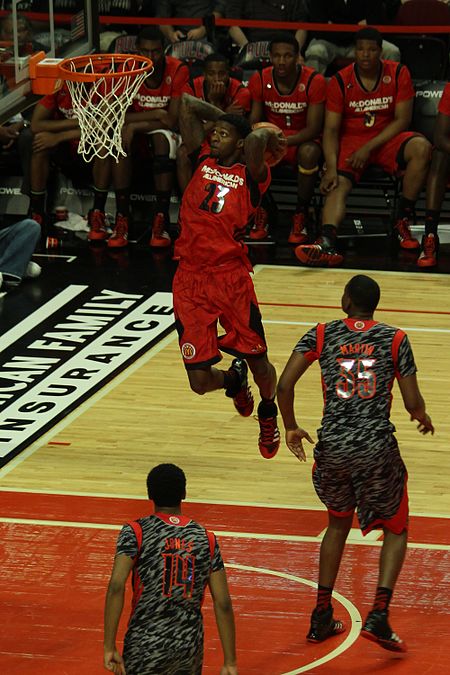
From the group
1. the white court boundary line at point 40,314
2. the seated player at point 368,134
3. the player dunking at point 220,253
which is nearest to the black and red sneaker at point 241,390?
the player dunking at point 220,253

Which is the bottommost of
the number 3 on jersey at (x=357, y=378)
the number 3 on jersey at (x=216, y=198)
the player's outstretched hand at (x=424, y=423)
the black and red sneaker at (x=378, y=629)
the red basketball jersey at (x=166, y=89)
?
the black and red sneaker at (x=378, y=629)

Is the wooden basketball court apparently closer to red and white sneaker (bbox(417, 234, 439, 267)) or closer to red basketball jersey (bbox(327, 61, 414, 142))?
red and white sneaker (bbox(417, 234, 439, 267))

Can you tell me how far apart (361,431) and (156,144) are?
822 centimetres

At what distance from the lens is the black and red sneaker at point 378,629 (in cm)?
676

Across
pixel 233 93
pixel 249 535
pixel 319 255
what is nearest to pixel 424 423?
pixel 249 535

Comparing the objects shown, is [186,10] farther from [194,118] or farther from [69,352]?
[194,118]

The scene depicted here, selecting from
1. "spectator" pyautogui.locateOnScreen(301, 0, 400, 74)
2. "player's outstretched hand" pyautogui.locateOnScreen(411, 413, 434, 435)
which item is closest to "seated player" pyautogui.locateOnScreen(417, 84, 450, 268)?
"spectator" pyautogui.locateOnScreen(301, 0, 400, 74)

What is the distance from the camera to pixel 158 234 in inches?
571

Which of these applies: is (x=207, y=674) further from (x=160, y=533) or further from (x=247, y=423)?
(x=247, y=423)

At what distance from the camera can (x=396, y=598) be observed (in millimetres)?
7500

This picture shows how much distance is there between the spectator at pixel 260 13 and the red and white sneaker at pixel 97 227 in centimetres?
262

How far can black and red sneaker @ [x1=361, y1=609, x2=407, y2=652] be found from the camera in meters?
6.76

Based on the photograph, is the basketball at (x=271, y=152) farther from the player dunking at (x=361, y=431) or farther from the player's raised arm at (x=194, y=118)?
the player dunking at (x=361, y=431)

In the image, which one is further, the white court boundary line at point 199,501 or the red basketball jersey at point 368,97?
the red basketball jersey at point 368,97
